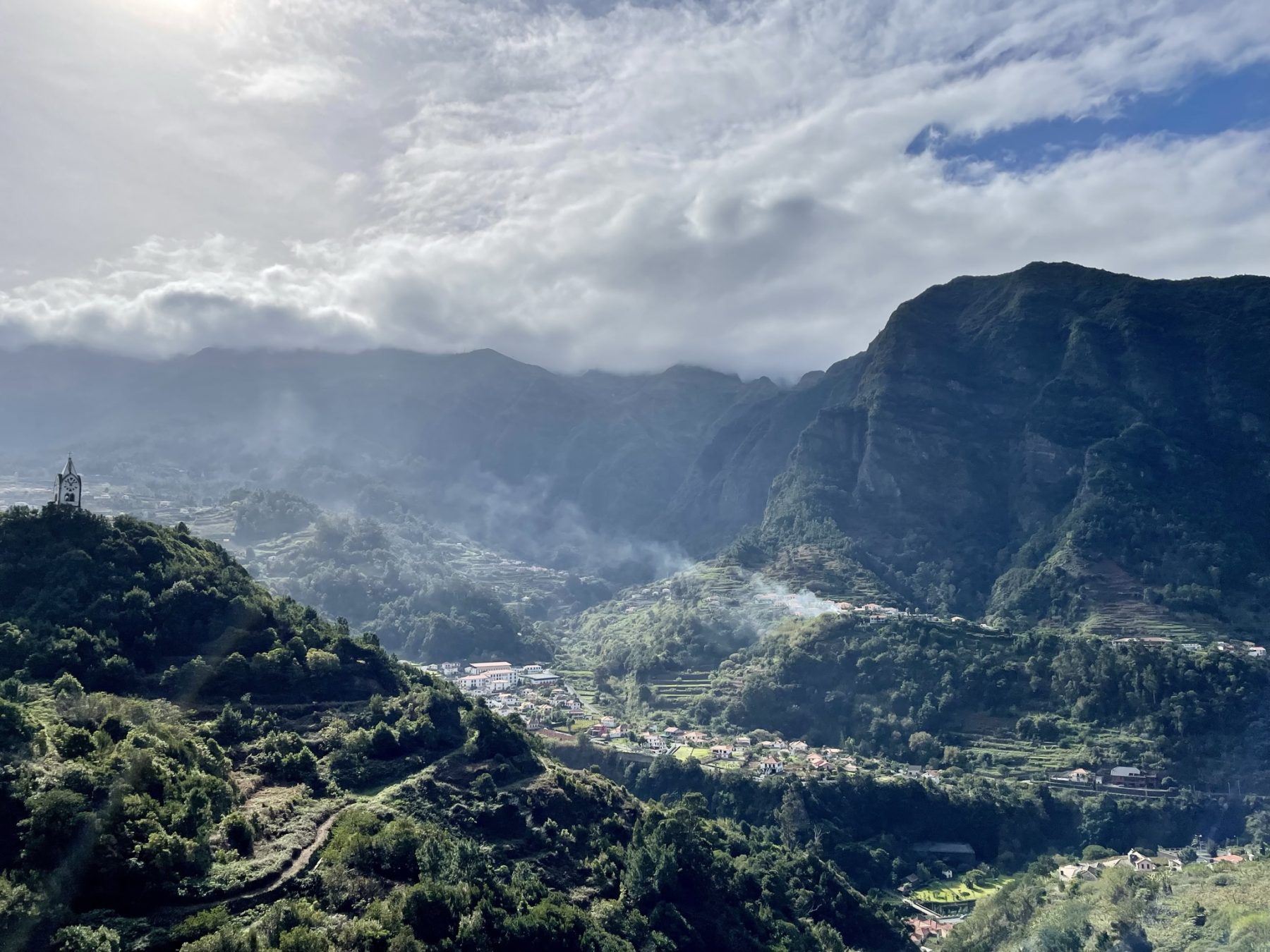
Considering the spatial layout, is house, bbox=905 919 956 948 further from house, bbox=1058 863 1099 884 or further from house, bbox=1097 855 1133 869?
house, bbox=1097 855 1133 869

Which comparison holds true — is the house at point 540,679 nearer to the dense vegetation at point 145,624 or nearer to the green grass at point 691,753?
the green grass at point 691,753

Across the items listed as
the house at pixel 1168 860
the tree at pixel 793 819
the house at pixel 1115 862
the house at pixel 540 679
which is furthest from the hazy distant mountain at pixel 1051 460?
the tree at pixel 793 819

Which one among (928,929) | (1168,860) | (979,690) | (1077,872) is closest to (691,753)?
(928,929)

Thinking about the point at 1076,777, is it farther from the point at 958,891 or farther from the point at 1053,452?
the point at 1053,452

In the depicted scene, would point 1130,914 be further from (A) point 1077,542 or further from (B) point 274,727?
(A) point 1077,542

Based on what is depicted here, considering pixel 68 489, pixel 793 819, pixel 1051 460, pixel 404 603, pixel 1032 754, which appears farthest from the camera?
pixel 404 603

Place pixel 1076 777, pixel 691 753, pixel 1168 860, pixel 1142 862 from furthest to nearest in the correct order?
pixel 691 753 → pixel 1076 777 → pixel 1168 860 → pixel 1142 862

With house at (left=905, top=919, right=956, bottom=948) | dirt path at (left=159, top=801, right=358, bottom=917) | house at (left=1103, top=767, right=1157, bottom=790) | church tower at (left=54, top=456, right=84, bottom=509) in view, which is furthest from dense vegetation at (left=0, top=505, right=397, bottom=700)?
house at (left=1103, top=767, right=1157, bottom=790)

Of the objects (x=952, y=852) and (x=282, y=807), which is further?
(x=952, y=852)

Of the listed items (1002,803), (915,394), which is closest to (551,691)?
(1002,803)

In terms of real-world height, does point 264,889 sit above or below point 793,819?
above
